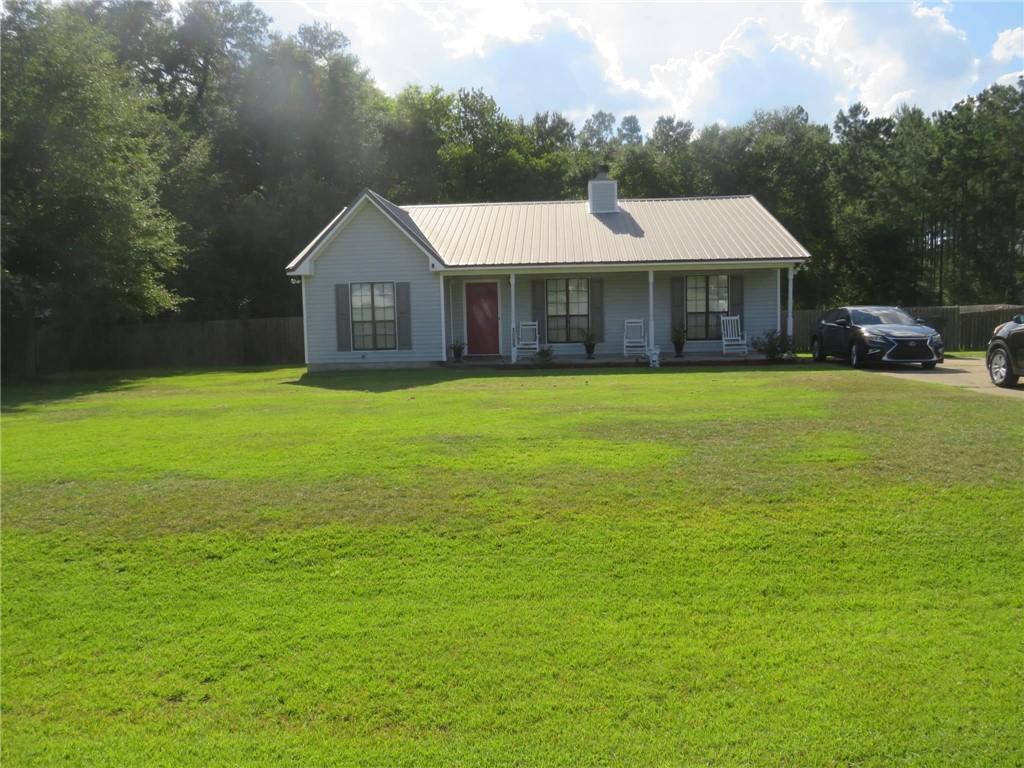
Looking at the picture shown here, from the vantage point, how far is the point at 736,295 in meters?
20.8

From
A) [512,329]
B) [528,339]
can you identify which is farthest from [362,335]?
[528,339]

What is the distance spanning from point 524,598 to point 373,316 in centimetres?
1637

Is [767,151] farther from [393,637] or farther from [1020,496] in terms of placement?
[393,637]

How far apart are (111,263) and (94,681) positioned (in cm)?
2038

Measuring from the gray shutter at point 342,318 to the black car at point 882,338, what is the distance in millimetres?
12114

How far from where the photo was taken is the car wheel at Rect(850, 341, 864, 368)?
1752 centimetres

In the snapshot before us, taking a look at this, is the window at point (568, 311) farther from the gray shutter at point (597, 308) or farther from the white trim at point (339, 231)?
the white trim at point (339, 231)

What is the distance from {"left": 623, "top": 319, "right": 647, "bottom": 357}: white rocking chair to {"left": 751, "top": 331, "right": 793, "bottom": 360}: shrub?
287cm

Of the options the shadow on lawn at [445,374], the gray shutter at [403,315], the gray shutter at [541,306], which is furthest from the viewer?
the gray shutter at [541,306]

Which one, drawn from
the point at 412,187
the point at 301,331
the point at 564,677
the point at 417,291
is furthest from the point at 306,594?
the point at 412,187

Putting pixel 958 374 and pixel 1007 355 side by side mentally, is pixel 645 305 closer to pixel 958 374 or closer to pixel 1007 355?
pixel 958 374

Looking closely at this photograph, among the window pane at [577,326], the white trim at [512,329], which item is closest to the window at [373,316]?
the white trim at [512,329]

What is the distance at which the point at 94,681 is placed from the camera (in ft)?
12.8

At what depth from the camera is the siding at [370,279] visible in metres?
19.9
